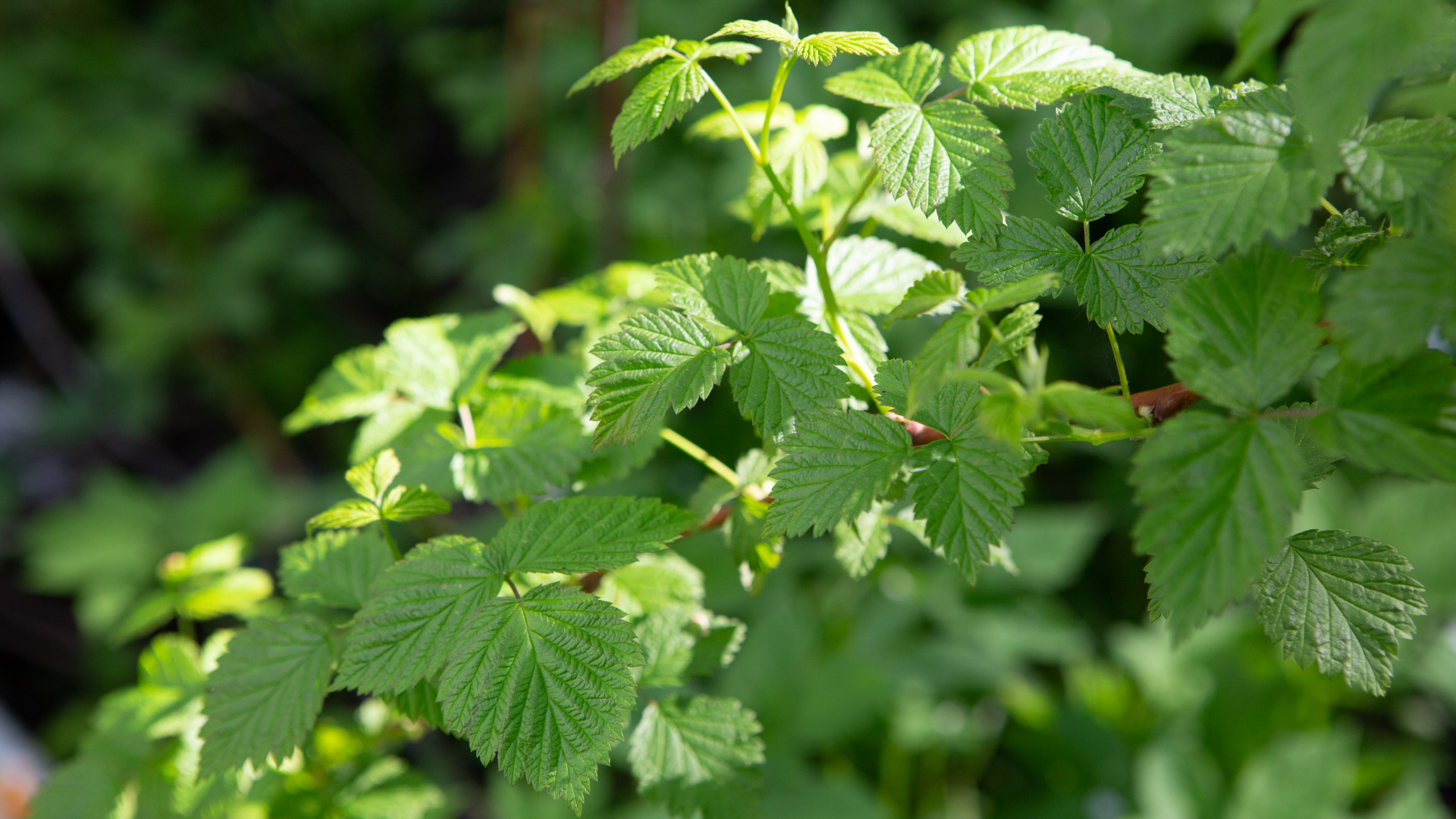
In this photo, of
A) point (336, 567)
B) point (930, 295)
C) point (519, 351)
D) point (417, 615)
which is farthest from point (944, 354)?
point (519, 351)

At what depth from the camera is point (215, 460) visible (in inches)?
97.0

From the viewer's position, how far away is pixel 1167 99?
578 millimetres

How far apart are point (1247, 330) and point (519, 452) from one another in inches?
20.3

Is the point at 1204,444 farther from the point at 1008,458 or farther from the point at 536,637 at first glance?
the point at 536,637

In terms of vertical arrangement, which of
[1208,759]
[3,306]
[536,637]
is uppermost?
[536,637]

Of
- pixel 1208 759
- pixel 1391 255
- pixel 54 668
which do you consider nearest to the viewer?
pixel 1391 255

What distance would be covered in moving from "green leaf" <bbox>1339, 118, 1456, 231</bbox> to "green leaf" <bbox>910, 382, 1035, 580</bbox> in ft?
0.75

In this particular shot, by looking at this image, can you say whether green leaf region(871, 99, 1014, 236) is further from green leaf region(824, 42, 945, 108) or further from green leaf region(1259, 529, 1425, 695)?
green leaf region(1259, 529, 1425, 695)

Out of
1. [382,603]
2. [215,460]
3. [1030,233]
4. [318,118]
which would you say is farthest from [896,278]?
[318,118]

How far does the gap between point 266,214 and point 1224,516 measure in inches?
108

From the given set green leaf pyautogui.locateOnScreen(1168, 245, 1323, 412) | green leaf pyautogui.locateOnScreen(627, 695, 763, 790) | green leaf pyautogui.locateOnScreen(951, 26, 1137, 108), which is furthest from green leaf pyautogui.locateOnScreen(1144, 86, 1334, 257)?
green leaf pyautogui.locateOnScreen(627, 695, 763, 790)

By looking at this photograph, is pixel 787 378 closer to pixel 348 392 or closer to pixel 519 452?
pixel 519 452

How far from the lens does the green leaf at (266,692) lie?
0.64m

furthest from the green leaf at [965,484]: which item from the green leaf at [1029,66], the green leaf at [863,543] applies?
the green leaf at [1029,66]
